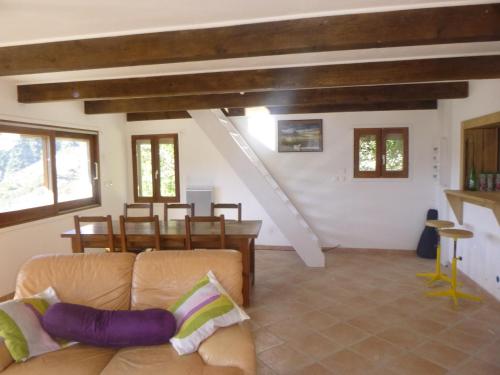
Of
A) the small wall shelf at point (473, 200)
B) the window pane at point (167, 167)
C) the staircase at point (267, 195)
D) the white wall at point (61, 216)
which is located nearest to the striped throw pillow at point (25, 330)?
the white wall at point (61, 216)

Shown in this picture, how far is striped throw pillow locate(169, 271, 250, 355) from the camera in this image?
6.36 feet

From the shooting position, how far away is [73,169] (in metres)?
5.21

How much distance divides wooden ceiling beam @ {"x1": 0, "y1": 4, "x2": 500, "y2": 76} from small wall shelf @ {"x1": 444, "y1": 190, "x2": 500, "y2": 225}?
1.60 meters

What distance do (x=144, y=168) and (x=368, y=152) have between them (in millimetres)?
4066

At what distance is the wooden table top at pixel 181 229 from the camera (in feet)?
11.7

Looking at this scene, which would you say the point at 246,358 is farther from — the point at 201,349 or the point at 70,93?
the point at 70,93

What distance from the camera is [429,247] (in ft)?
17.1

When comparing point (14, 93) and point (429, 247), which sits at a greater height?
point (14, 93)

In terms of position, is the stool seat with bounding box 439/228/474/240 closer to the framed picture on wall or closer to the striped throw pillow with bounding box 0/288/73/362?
the framed picture on wall

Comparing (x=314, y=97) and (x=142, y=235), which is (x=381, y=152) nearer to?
(x=314, y=97)

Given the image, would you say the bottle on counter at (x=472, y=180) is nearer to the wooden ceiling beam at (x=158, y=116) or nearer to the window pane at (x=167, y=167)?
the wooden ceiling beam at (x=158, y=116)

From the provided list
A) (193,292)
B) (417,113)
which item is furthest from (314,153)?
(193,292)

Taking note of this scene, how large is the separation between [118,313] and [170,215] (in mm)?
4377

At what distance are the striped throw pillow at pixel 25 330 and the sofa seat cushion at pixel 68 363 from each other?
0.15 ft
